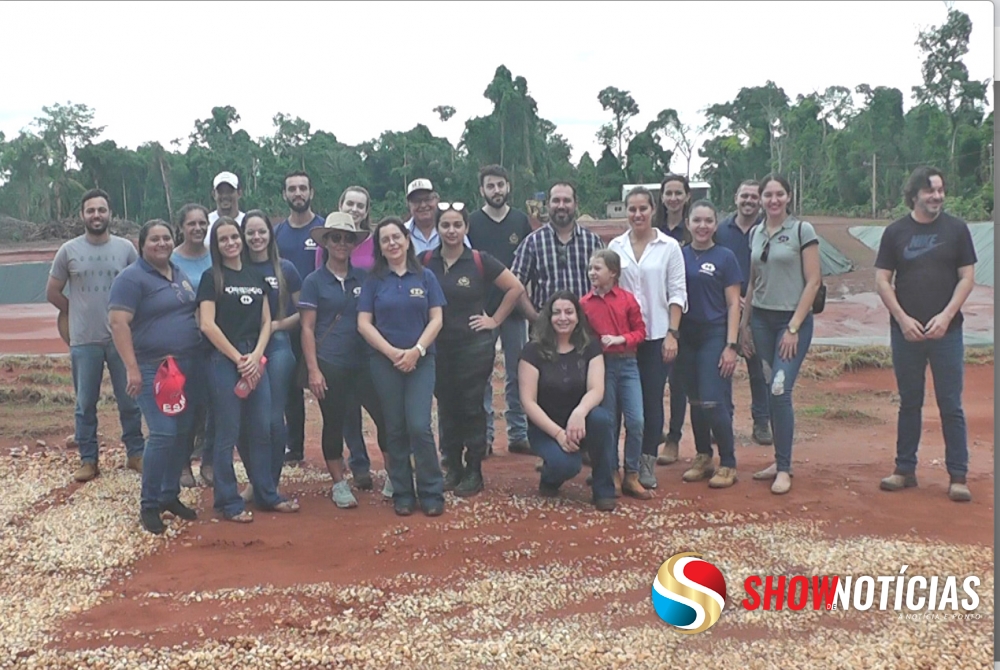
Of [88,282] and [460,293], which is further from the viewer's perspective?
[88,282]

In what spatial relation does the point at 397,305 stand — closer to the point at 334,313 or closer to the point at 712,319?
the point at 334,313

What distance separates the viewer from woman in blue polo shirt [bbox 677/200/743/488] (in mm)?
5180

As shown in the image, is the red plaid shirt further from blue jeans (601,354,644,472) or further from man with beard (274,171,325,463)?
man with beard (274,171,325,463)

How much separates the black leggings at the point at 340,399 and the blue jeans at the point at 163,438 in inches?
29.1

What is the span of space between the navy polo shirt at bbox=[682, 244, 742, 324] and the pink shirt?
6.52ft

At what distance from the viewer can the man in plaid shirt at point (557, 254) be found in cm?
540

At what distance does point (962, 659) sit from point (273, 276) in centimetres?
390

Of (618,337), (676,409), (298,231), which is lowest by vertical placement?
(676,409)

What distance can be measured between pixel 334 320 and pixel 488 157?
37547 millimetres

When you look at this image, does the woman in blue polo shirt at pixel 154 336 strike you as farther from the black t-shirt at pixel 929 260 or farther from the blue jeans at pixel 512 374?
the black t-shirt at pixel 929 260

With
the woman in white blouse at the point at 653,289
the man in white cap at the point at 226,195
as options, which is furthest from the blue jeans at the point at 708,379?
the man in white cap at the point at 226,195

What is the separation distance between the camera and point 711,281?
17.0 feet

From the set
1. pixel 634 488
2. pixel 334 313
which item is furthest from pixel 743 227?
pixel 334 313

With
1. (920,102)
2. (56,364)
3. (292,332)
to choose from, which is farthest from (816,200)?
(292,332)
